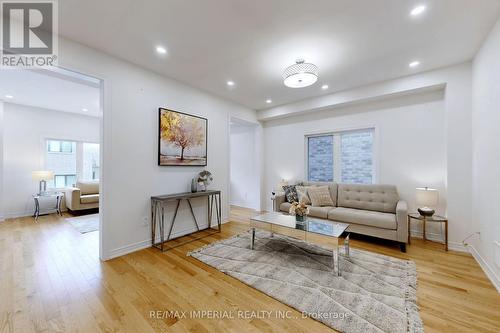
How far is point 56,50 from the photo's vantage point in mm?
2246

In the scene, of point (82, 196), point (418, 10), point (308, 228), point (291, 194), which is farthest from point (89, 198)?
point (418, 10)

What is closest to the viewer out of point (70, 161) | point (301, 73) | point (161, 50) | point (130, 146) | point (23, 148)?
point (301, 73)

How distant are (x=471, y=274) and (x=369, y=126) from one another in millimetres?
2637

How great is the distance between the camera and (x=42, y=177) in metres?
4.61

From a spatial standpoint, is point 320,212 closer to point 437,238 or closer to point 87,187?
point 437,238

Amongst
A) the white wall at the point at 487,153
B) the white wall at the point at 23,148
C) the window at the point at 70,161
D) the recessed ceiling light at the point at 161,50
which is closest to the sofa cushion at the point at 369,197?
the white wall at the point at 487,153

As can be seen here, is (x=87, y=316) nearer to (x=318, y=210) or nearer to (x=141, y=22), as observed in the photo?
(x=141, y=22)

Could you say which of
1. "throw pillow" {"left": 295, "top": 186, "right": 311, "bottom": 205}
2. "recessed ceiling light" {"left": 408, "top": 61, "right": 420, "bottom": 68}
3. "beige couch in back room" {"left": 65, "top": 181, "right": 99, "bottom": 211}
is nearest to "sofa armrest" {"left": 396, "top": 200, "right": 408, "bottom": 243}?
"throw pillow" {"left": 295, "top": 186, "right": 311, "bottom": 205}

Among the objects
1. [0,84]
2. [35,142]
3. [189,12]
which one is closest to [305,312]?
[189,12]

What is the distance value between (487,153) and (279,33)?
2.75 metres

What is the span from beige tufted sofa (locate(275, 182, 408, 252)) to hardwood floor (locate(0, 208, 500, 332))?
0.28 m

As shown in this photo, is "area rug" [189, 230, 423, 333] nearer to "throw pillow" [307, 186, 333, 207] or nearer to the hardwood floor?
the hardwood floor

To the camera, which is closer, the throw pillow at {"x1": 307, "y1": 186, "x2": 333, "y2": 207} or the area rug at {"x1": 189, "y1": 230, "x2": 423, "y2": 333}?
the area rug at {"x1": 189, "y1": 230, "x2": 423, "y2": 333}

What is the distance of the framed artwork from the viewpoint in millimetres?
3225
